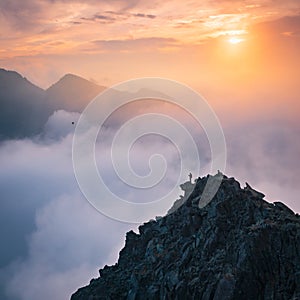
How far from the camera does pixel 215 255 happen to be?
8388 centimetres

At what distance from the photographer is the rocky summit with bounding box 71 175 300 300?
76625 mm

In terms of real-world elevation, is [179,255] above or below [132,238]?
below

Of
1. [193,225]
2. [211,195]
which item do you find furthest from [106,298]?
[211,195]

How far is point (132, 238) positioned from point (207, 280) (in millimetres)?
35897

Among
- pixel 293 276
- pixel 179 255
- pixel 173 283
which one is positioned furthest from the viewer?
pixel 179 255

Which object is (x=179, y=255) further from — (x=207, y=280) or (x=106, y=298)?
(x=106, y=298)

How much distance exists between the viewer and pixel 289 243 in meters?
79.9

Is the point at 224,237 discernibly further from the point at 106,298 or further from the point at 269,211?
the point at 106,298

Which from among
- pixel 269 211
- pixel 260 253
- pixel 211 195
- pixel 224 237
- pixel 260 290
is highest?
pixel 211 195

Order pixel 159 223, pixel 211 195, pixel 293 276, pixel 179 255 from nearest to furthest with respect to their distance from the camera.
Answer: pixel 293 276
pixel 179 255
pixel 211 195
pixel 159 223

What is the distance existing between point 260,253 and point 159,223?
1318 inches

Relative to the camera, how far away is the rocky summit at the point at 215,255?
76625 mm

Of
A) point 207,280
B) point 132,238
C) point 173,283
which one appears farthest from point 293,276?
point 132,238

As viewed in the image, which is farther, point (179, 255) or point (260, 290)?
point (179, 255)
